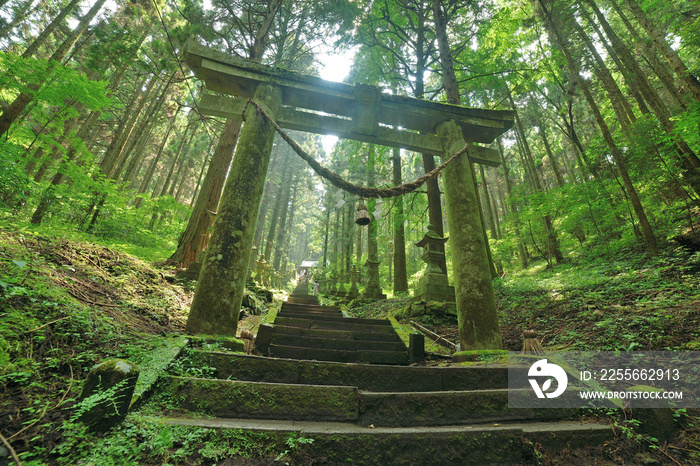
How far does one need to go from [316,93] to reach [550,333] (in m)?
6.26

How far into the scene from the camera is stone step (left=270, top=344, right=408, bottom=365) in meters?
4.20

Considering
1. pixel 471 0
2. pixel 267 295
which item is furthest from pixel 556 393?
pixel 471 0

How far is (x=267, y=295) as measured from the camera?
895cm

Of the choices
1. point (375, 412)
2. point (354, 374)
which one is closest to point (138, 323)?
point (354, 374)

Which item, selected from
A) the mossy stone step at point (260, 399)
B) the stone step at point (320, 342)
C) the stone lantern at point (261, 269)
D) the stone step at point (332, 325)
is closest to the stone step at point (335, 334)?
the stone step at point (320, 342)

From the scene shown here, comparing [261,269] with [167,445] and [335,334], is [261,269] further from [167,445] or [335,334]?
[167,445]

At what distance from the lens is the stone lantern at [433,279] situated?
7570 millimetres

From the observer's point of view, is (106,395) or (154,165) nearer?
(106,395)

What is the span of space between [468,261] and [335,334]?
279 centimetres

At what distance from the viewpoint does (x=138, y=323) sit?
3619mm

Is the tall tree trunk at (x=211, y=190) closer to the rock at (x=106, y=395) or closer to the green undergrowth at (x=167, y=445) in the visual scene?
the rock at (x=106, y=395)

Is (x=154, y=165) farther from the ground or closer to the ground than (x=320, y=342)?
farther from the ground

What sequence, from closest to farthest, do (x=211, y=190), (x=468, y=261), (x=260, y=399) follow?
(x=260, y=399) < (x=468, y=261) < (x=211, y=190)

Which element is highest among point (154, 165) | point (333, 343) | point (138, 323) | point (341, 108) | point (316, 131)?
point (154, 165)
